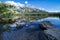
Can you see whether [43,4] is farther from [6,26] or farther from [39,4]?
[6,26]

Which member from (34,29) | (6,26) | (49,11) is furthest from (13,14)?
(49,11)

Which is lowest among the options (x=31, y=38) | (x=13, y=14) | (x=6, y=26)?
(x=31, y=38)

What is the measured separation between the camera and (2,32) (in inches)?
84.8

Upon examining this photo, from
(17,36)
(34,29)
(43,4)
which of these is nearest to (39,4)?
(43,4)

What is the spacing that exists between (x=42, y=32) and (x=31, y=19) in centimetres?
22

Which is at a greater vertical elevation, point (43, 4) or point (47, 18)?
point (43, 4)

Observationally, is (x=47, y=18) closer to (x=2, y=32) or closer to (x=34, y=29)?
(x=34, y=29)

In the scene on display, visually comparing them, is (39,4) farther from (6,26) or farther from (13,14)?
(6,26)

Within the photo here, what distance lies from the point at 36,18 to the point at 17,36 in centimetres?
34

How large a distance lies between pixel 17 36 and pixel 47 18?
17.9 inches

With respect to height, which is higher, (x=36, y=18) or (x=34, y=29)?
(x=36, y=18)

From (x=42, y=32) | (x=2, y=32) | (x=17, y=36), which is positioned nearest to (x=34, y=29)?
(x=42, y=32)

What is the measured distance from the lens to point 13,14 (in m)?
2.15

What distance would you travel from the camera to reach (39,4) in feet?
6.98
